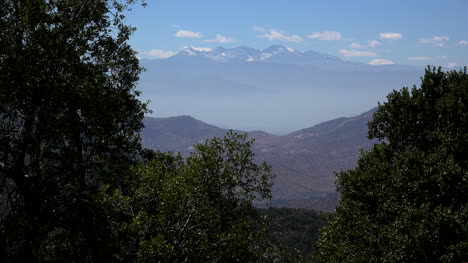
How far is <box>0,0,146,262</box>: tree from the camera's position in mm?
13281

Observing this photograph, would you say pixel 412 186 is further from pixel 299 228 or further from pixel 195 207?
pixel 299 228

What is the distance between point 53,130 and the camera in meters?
13.9

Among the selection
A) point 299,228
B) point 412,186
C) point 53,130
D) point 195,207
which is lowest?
point 299,228

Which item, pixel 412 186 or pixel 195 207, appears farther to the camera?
pixel 412 186

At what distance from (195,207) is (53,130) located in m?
5.65

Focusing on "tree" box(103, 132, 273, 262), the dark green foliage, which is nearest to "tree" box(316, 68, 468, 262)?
"tree" box(103, 132, 273, 262)

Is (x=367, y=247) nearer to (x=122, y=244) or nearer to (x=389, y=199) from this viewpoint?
(x=389, y=199)

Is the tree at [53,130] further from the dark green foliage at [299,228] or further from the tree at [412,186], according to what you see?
the dark green foliage at [299,228]

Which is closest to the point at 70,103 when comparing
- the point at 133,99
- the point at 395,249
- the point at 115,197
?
the point at 115,197

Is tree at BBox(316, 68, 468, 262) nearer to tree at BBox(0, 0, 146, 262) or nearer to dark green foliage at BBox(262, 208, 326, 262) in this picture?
tree at BBox(0, 0, 146, 262)

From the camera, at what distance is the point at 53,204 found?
15.5 meters

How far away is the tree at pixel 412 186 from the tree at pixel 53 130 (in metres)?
12.1

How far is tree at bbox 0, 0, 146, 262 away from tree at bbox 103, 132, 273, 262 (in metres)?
2.32

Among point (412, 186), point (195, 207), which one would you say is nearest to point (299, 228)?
point (412, 186)
